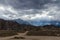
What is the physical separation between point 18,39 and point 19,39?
15.2 inches

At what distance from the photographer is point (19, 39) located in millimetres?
43188

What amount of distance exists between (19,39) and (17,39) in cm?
56

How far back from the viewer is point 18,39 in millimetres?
43438

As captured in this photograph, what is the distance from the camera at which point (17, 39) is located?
142ft

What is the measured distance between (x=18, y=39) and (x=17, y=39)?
0.32 meters
